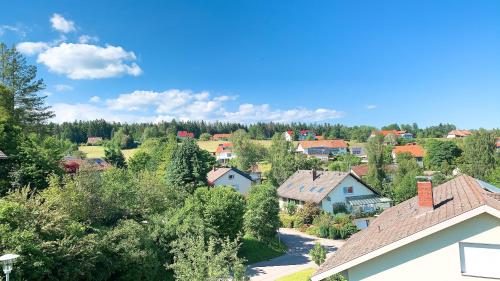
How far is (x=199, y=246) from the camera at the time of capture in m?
13.4

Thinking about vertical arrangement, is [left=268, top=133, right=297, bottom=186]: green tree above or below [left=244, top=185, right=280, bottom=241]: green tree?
above

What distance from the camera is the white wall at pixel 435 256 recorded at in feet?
33.6

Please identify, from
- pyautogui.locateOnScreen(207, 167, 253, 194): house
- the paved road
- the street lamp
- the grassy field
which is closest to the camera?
the street lamp

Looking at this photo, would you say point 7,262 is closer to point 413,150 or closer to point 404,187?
point 404,187

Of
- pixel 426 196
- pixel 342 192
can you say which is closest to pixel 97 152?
pixel 342 192

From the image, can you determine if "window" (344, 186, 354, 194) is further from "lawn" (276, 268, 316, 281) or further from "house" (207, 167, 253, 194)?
"lawn" (276, 268, 316, 281)

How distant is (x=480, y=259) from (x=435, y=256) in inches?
45.2

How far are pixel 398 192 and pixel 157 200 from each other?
35.1 meters

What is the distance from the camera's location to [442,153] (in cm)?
8606

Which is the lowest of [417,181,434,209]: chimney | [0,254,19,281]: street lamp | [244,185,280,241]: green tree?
[244,185,280,241]: green tree

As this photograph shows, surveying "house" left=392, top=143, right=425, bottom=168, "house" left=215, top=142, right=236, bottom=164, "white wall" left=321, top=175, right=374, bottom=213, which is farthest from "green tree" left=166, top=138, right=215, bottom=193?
"house" left=215, top=142, right=236, bottom=164

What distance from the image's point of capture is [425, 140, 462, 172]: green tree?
8525 cm

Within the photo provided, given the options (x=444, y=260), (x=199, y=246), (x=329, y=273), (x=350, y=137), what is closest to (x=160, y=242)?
(x=199, y=246)

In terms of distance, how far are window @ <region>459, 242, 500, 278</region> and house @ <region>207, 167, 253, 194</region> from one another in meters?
53.8
